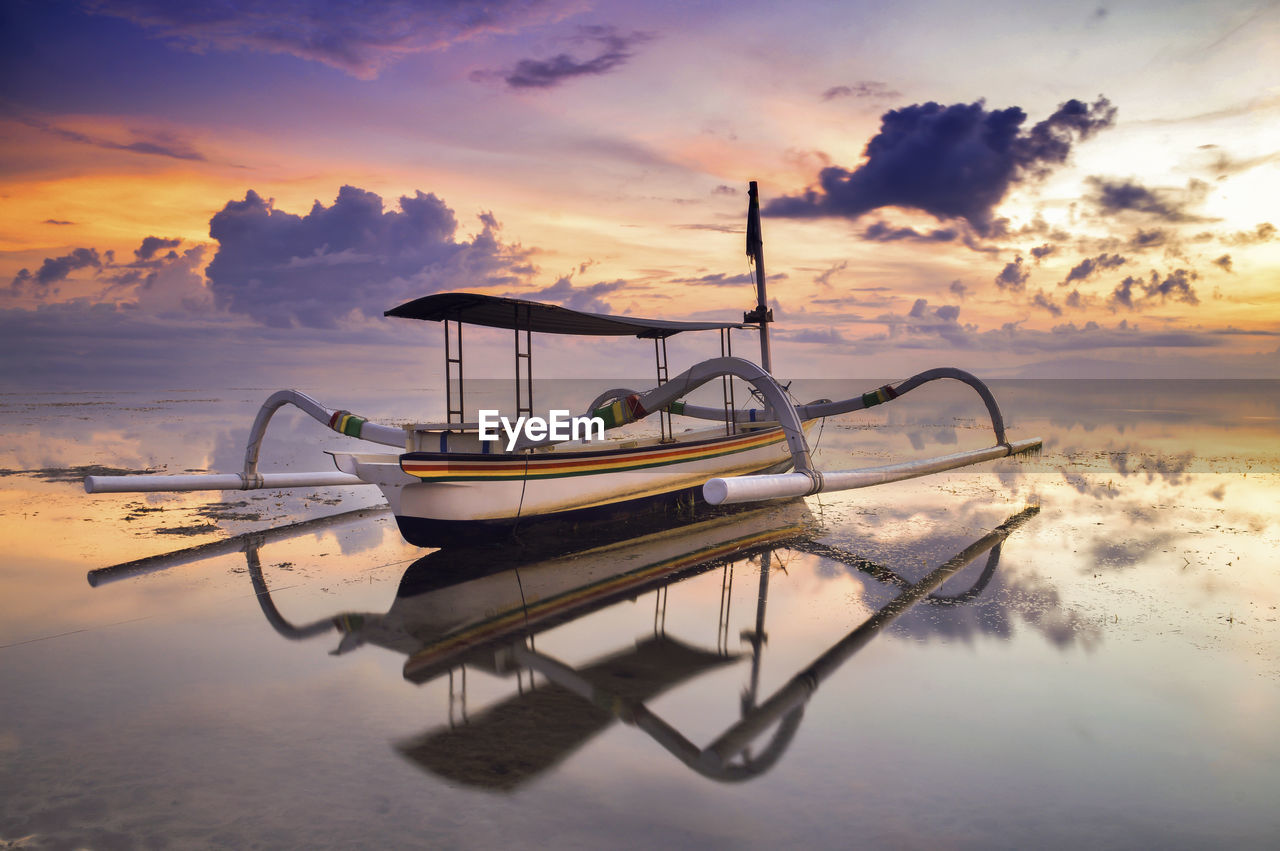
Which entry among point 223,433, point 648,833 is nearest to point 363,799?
point 648,833

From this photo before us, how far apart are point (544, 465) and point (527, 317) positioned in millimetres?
2712

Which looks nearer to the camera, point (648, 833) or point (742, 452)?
point (648, 833)

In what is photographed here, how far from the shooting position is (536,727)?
16.4 ft

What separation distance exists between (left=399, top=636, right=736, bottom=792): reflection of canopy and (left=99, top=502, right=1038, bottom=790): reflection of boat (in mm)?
12

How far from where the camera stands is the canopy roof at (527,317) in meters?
10.9

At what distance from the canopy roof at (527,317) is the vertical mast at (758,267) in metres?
5.14

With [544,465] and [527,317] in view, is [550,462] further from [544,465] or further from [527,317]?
[527,317]

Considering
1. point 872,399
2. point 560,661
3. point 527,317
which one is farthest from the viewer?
point 872,399

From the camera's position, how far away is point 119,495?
49.6 ft

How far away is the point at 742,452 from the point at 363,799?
11692 millimetres

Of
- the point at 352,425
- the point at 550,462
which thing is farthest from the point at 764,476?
the point at 352,425

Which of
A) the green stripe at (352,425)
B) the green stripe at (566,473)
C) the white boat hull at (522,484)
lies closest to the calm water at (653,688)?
the white boat hull at (522,484)

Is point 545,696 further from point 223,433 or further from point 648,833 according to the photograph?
point 223,433

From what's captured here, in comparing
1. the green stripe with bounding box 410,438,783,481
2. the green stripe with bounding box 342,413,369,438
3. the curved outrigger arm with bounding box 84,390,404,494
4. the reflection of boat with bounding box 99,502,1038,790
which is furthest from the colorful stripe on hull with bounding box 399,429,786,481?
the green stripe with bounding box 342,413,369,438
